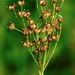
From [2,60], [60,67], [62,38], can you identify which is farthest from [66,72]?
[2,60]

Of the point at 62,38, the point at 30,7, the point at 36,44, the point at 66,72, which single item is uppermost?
the point at 36,44

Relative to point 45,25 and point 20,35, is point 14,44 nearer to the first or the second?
point 20,35

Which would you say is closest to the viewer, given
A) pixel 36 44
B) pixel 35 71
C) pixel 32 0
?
pixel 36 44

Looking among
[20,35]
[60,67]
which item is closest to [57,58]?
[60,67]

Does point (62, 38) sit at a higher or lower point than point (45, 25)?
lower

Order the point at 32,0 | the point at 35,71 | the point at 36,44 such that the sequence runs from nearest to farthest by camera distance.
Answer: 1. the point at 36,44
2. the point at 35,71
3. the point at 32,0

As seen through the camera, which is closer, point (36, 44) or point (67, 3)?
point (36, 44)
